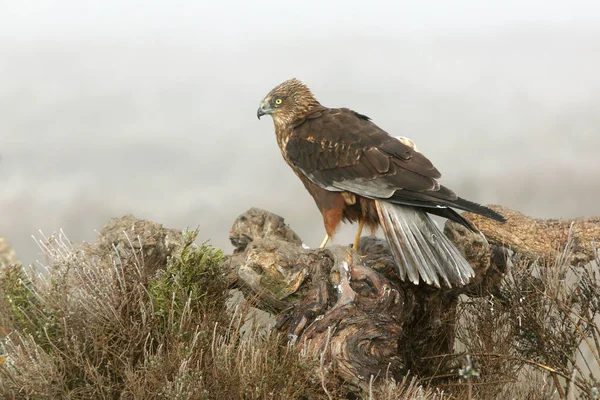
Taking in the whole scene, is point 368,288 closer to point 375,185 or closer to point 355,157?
point 375,185

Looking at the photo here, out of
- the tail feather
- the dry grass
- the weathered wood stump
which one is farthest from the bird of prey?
the dry grass

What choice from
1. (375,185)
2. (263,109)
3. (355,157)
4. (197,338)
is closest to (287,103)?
(263,109)

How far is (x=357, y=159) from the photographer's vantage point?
5.78 meters

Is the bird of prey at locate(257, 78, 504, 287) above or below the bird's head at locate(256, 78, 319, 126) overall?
below

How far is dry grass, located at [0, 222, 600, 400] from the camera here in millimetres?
4672

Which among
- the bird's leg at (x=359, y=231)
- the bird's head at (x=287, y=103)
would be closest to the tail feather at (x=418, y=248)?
the bird's leg at (x=359, y=231)

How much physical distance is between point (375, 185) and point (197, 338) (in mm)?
1942

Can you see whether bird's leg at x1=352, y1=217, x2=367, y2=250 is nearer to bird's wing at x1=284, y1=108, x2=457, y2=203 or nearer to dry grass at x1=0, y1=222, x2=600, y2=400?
bird's wing at x1=284, y1=108, x2=457, y2=203

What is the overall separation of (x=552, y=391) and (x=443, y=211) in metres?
2.26

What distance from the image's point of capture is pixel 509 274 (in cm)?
651

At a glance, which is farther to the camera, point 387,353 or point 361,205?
point 361,205

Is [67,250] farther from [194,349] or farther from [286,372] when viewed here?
[286,372]

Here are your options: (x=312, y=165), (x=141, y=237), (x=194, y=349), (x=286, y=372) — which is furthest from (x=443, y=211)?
(x=141, y=237)

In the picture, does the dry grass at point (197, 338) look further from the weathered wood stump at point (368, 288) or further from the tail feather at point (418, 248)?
the tail feather at point (418, 248)
